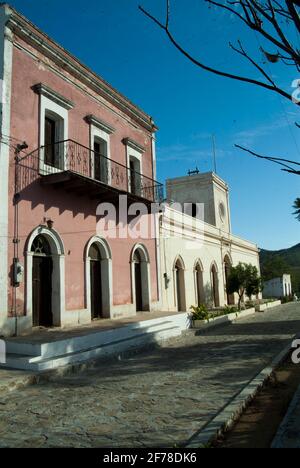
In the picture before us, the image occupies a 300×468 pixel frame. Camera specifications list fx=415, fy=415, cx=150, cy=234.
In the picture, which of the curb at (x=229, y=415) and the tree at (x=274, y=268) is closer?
the curb at (x=229, y=415)

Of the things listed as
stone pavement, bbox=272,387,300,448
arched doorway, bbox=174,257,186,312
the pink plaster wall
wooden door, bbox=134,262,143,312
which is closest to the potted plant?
wooden door, bbox=134,262,143,312

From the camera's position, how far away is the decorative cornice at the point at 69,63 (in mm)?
10867

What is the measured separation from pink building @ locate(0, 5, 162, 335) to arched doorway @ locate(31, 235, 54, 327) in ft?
0.09

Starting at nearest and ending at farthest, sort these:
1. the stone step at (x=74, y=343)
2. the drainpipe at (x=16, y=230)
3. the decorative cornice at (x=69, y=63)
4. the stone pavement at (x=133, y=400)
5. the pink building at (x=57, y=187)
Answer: the stone pavement at (x=133, y=400)
the stone step at (x=74, y=343)
the drainpipe at (x=16, y=230)
the pink building at (x=57, y=187)
the decorative cornice at (x=69, y=63)

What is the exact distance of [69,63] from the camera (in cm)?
1278

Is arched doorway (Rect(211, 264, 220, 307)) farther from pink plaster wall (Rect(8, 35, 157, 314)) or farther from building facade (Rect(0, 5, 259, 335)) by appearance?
pink plaster wall (Rect(8, 35, 157, 314))

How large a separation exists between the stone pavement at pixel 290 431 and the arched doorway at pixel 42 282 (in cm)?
727

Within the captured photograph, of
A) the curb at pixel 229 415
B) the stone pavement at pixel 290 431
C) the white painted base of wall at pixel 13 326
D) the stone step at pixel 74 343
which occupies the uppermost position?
the white painted base of wall at pixel 13 326

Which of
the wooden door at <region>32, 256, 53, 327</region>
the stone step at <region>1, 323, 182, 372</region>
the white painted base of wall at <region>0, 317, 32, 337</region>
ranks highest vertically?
the wooden door at <region>32, 256, 53, 327</region>

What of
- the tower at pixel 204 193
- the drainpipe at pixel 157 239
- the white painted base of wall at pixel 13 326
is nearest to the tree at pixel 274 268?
the tower at pixel 204 193

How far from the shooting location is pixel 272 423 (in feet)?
16.9

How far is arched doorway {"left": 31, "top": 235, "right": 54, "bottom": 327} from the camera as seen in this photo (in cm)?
1090

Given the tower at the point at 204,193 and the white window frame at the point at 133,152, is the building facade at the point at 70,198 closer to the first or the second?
the white window frame at the point at 133,152
